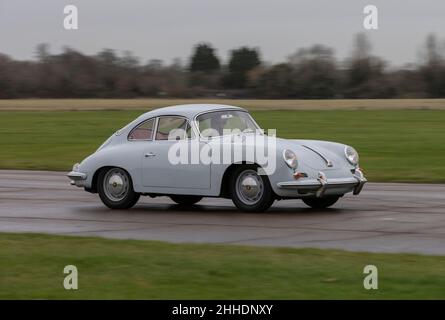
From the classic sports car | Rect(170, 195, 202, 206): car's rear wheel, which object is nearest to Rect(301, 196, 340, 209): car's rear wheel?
the classic sports car

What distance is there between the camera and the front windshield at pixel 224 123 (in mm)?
13398

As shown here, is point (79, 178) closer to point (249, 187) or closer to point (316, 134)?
point (249, 187)

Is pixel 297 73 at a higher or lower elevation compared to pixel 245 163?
higher

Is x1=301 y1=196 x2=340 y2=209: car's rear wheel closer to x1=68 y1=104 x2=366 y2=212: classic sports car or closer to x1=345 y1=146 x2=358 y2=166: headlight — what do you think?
x1=68 y1=104 x2=366 y2=212: classic sports car

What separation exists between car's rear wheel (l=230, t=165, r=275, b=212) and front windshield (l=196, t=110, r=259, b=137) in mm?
887

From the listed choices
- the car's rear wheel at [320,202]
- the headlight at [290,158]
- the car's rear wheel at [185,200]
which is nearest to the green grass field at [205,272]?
the headlight at [290,158]

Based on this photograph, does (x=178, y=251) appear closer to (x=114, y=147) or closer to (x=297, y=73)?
(x=114, y=147)

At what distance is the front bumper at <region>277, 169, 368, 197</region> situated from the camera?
40.7 feet

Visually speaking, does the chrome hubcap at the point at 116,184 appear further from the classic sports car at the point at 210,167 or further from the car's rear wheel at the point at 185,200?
the car's rear wheel at the point at 185,200

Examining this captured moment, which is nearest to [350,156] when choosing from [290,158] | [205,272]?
[290,158]

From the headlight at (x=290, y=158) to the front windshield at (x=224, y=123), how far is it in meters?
1.25
